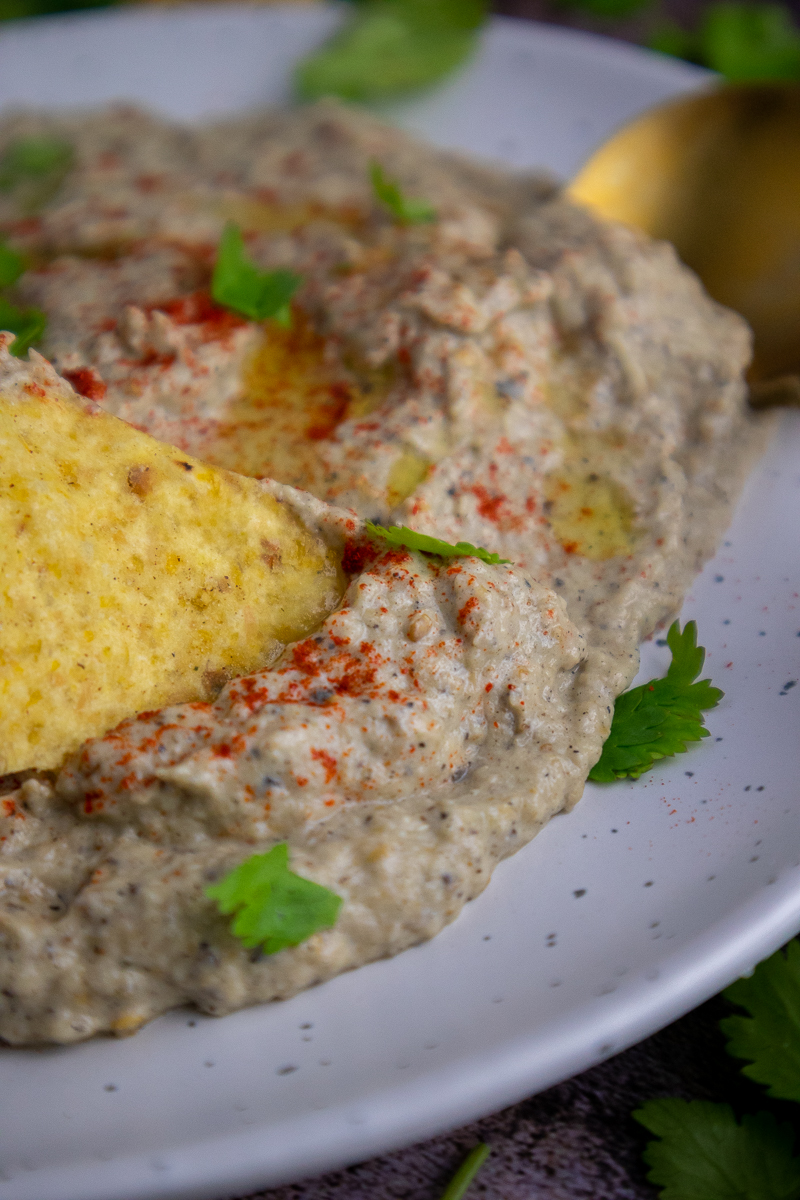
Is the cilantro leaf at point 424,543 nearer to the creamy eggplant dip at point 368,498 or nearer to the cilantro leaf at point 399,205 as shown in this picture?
the creamy eggplant dip at point 368,498

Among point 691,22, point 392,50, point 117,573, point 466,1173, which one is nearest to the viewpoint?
point 466,1173

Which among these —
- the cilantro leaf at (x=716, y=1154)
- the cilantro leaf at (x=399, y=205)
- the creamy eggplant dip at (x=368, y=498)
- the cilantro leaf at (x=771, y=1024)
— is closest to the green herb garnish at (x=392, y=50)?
the creamy eggplant dip at (x=368, y=498)

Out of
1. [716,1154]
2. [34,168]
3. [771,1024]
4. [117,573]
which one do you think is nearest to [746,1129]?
[716,1154]

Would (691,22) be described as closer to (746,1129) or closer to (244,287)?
(244,287)

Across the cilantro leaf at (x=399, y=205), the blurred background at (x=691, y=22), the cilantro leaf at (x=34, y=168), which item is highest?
the blurred background at (x=691, y=22)

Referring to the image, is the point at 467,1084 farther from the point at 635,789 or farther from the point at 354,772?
the point at 635,789

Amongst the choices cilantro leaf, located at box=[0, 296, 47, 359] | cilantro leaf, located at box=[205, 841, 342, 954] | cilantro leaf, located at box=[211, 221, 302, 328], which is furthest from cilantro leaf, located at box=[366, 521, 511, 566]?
cilantro leaf, located at box=[0, 296, 47, 359]
